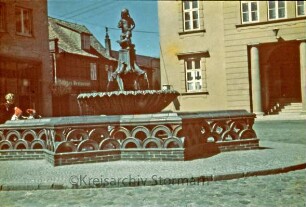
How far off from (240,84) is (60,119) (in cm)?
1683

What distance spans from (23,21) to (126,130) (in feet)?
52.6

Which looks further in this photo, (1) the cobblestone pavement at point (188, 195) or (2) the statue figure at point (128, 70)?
(2) the statue figure at point (128, 70)

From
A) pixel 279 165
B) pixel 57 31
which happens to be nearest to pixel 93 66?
pixel 57 31

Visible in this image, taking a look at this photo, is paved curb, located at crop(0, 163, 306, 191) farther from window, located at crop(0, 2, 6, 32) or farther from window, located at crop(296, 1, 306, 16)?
window, located at crop(296, 1, 306, 16)

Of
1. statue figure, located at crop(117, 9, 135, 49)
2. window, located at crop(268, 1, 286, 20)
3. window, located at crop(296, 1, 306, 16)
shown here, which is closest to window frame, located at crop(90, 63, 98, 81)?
window, located at crop(268, 1, 286, 20)

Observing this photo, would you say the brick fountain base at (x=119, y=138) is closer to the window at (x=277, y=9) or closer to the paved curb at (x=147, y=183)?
the paved curb at (x=147, y=183)

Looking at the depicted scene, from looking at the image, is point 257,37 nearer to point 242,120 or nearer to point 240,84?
point 240,84

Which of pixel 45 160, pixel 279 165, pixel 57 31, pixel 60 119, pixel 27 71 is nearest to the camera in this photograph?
pixel 279 165

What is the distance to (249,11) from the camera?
23.4m

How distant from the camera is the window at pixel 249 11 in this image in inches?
915

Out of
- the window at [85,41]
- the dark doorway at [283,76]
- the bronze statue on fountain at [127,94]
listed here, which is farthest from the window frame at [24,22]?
the window at [85,41]

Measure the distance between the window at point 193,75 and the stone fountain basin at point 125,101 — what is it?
14546 mm

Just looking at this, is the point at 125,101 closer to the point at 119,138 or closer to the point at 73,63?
the point at 119,138

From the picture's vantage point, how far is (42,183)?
21.9 ft
